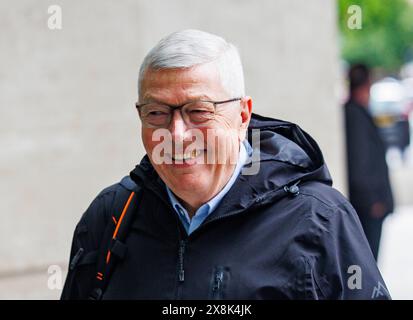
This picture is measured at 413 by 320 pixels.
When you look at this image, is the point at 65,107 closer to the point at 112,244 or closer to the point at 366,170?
the point at 366,170

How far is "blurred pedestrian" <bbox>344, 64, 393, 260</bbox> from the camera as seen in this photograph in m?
6.11

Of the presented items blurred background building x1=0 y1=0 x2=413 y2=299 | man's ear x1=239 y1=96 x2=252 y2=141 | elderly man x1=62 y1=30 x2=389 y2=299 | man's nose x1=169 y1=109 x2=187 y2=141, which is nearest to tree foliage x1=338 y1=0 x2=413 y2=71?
blurred background building x1=0 y1=0 x2=413 y2=299

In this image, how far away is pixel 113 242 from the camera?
2410 mm

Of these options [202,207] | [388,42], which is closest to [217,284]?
[202,207]

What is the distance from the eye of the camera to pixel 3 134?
5.19 m

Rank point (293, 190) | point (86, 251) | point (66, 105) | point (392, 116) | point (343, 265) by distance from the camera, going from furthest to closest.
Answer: point (392, 116), point (66, 105), point (86, 251), point (293, 190), point (343, 265)

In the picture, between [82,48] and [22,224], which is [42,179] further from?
[82,48]

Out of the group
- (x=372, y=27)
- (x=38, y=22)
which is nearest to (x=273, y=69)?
(x=38, y=22)

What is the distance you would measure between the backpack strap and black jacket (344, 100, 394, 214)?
12.9ft

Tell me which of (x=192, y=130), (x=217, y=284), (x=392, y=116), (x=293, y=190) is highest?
(x=392, y=116)

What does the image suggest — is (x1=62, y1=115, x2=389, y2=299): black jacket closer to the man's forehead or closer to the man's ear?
the man's ear

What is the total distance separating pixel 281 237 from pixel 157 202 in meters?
0.44

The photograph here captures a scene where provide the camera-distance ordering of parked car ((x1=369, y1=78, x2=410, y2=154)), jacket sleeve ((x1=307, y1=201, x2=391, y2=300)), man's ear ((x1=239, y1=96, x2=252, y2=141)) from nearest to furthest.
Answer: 1. jacket sleeve ((x1=307, y1=201, x2=391, y2=300))
2. man's ear ((x1=239, y1=96, x2=252, y2=141))
3. parked car ((x1=369, y1=78, x2=410, y2=154))

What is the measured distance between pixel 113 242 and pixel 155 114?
1.39ft
